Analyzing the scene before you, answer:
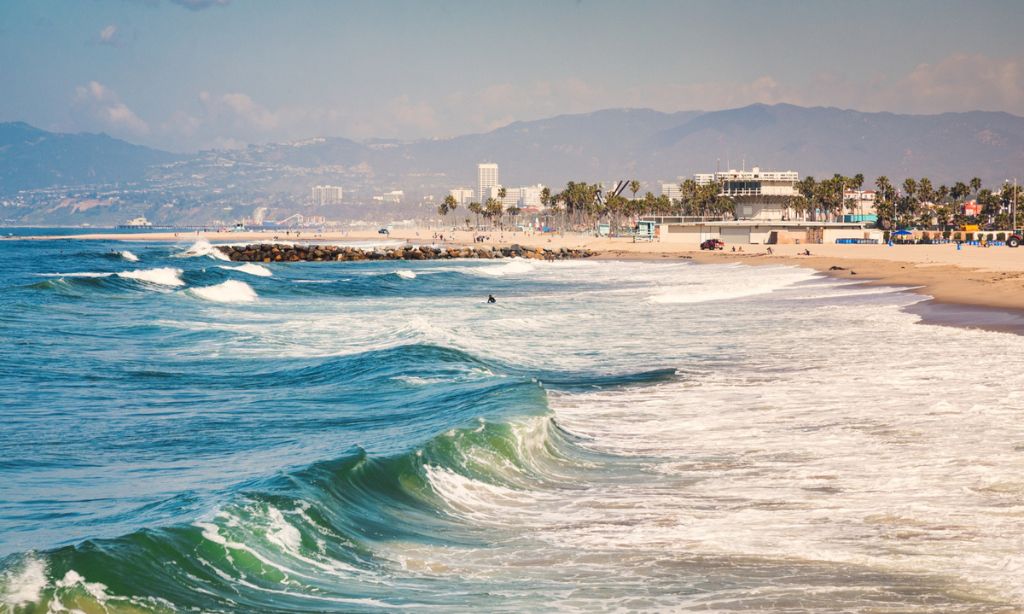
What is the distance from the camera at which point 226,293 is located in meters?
46.5

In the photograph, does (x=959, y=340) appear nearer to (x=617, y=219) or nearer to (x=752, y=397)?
(x=752, y=397)

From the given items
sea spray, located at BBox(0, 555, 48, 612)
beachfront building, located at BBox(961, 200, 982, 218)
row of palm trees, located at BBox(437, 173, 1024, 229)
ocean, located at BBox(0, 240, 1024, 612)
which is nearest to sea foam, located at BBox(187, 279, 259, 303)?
ocean, located at BBox(0, 240, 1024, 612)

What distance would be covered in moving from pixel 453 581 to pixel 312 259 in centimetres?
8749

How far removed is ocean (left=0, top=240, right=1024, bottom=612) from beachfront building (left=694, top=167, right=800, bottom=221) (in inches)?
A: 4284

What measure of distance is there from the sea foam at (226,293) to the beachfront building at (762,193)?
3831 inches

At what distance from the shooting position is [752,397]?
61.6 ft

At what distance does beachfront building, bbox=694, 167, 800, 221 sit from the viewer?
13525 cm

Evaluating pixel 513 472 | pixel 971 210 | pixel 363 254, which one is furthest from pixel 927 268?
pixel 971 210

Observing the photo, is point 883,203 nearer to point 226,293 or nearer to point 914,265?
point 914,265

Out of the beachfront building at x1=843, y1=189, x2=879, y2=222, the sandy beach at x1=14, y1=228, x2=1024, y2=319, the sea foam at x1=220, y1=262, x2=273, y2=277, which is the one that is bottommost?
the sea foam at x1=220, y1=262, x2=273, y2=277

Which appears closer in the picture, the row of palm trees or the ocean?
the ocean

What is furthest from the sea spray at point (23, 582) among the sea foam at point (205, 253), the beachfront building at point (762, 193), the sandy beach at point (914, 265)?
the beachfront building at point (762, 193)

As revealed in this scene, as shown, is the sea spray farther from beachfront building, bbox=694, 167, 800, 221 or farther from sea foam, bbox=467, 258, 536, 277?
beachfront building, bbox=694, 167, 800, 221

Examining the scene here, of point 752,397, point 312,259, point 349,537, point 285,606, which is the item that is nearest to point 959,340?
point 752,397
